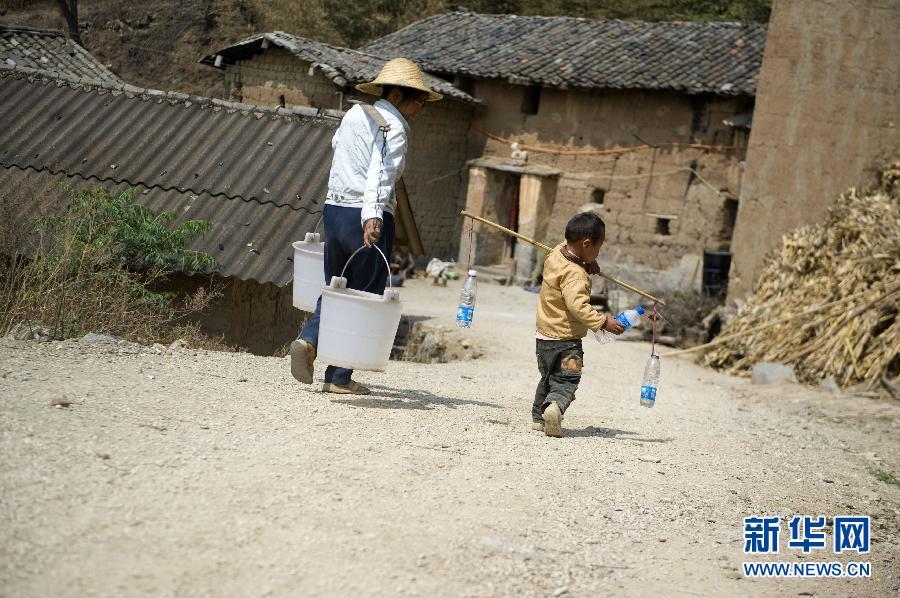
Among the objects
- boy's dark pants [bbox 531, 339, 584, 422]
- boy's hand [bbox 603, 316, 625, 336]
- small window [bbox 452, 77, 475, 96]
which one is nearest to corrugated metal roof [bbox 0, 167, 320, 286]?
boy's dark pants [bbox 531, 339, 584, 422]

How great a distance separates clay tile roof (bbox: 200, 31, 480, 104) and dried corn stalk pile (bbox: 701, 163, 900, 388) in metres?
8.90

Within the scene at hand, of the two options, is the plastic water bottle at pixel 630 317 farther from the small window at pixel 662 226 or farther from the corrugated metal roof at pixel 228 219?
the small window at pixel 662 226

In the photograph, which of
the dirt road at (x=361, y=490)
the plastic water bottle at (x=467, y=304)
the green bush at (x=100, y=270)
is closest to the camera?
the dirt road at (x=361, y=490)

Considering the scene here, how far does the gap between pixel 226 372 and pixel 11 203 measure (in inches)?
139

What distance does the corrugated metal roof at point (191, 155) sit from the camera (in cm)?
1023

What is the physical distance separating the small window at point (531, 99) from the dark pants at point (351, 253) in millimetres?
16243

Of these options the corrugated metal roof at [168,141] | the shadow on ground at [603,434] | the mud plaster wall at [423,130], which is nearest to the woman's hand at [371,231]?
the shadow on ground at [603,434]

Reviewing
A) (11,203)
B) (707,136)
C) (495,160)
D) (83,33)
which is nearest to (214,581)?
(11,203)

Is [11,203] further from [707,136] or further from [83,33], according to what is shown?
[83,33]

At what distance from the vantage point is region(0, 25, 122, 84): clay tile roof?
1989cm

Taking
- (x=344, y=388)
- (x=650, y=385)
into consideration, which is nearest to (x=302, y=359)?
(x=344, y=388)

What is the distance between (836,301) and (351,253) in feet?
25.4

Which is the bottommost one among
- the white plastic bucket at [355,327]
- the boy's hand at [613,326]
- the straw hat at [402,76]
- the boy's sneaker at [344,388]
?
the boy's sneaker at [344,388]

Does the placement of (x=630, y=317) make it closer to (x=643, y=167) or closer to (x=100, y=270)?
(x=100, y=270)
